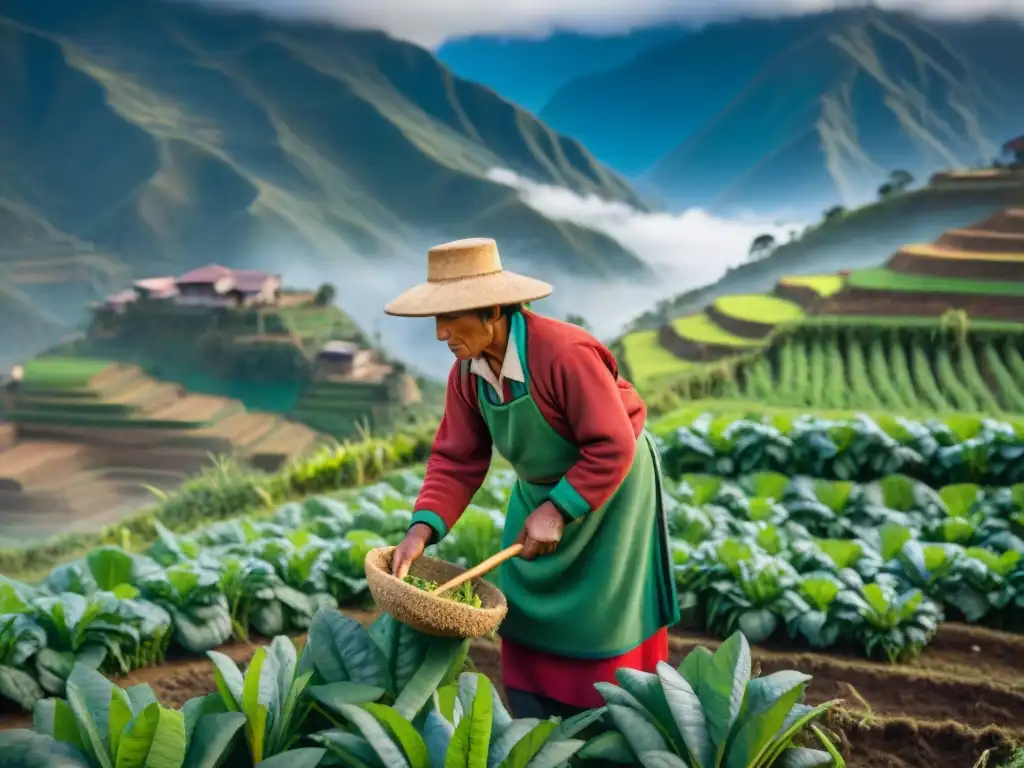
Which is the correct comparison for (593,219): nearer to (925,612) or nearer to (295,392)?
(295,392)

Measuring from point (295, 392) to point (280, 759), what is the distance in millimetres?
10605

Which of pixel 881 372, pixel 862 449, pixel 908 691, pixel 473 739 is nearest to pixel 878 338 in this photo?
pixel 881 372

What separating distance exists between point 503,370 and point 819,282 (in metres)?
10.7

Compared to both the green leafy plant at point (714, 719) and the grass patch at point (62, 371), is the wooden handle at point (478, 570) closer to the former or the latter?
the green leafy plant at point (714, 719)

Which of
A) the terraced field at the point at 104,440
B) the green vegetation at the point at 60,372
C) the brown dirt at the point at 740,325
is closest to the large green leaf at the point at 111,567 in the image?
the terraced field at the point at 104,440

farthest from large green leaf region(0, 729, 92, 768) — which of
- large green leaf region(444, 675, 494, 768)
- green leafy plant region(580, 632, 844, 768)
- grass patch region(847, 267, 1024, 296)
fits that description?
grass patch region(847, 267, 1024, 296)

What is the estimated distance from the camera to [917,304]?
10352 mm

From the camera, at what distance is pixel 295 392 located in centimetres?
1201

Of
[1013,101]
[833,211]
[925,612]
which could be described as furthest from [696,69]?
[925,612]

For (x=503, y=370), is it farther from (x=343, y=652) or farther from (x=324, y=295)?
(x=324, y=295)

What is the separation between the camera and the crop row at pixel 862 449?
442 centimetres

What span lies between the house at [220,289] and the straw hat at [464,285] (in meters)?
10.8

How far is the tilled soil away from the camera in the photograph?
2340 mm

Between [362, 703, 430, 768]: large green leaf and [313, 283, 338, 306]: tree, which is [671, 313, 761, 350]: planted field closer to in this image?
[313, 283, 338, 306]: tree
